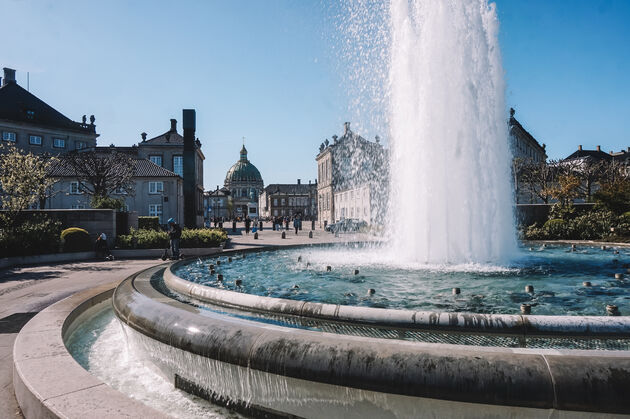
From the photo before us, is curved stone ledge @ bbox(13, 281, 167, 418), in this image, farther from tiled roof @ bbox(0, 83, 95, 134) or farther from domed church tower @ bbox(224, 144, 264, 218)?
domed church tower @ bbox(224, 144, 264, 218)

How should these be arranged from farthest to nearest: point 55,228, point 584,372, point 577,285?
point 55,228
point 577,285
point 584,372

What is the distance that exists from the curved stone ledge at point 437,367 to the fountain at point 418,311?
0.01 m

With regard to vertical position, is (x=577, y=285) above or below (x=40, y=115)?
below

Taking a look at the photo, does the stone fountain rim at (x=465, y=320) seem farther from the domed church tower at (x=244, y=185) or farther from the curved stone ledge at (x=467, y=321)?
the domed church tower at (x=244, y=185)

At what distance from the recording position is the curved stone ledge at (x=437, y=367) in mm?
2729

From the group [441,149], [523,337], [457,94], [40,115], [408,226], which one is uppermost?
[40,115]

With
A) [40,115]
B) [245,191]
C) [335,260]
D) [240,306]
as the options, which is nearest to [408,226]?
[335,260]

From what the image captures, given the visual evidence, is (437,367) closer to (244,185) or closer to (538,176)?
(538,176)

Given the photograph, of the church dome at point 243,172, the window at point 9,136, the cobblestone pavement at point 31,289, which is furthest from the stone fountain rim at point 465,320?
the church dome at point 243,172

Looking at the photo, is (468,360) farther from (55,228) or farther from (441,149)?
(55,228)

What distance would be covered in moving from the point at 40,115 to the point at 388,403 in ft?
225

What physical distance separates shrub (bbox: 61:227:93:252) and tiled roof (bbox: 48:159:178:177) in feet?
96.4

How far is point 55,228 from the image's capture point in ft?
62.4

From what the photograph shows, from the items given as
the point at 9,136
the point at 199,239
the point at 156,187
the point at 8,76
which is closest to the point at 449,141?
the point at 199,239
